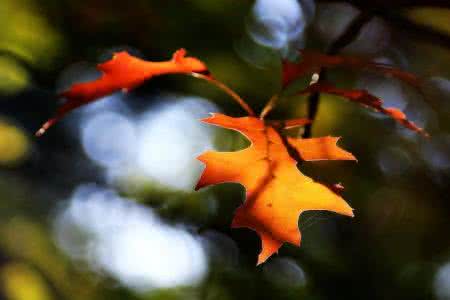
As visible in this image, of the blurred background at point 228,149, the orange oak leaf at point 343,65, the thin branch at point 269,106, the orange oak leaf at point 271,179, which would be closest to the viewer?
the orange oak leaf at point 271,179

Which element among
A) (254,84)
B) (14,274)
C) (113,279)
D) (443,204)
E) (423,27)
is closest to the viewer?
(423,27)

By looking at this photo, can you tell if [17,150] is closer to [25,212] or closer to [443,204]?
[25,212]

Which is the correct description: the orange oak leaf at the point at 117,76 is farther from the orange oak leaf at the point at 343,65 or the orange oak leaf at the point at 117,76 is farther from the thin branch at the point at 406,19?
the thin branch at the point at 406,19

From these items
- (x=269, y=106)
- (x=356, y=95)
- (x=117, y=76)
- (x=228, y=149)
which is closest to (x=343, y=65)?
(x=356, y=95)

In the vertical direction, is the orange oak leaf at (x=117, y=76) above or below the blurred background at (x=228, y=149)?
above

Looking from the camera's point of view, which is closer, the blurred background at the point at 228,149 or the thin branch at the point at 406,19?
the thin branch at the point at 406,19

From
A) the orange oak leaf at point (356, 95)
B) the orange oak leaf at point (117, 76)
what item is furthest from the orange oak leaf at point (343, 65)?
the orange oak leaf at point (117, 76)

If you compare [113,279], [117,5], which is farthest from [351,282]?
[117,5]
